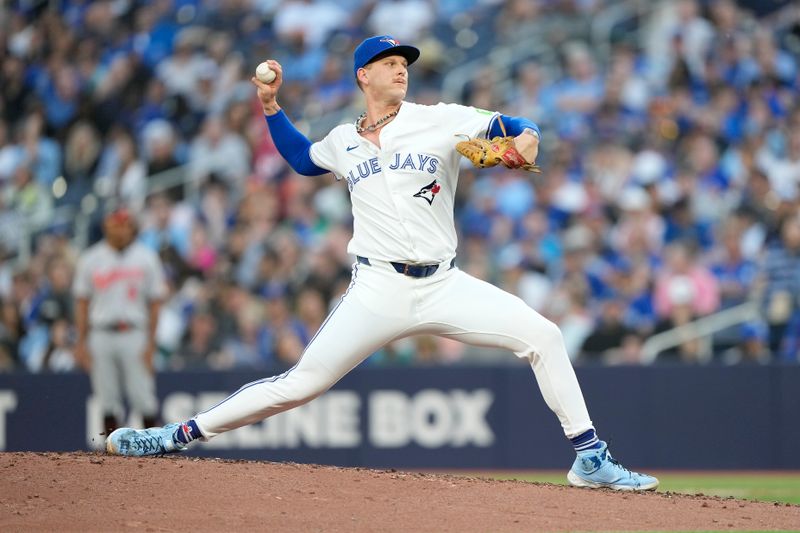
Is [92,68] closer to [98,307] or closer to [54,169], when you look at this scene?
[54,169]

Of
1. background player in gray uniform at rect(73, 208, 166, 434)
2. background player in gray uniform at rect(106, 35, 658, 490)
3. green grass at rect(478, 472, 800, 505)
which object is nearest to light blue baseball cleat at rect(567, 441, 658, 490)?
background player in gray uniform at rect(106, 35, 658, 490)

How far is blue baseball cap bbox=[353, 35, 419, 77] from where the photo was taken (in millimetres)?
6566

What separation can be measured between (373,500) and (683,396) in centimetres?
671

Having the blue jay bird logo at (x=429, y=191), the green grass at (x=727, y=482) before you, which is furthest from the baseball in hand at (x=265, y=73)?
the green grass at (x=727, y=482)

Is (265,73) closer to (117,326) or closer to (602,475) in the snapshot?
(602,475)

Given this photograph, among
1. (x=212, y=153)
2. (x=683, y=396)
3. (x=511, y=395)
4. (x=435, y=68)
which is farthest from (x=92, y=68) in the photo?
(x=683, y=396)

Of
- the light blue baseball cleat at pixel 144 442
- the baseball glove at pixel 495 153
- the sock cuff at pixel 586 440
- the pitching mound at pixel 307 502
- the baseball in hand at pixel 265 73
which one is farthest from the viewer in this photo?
the light blue baseball cleat at pixel 144 442

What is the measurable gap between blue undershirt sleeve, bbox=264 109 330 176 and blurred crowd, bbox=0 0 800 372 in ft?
19.3

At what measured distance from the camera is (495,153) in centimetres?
612

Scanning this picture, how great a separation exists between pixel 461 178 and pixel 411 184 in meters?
7.97

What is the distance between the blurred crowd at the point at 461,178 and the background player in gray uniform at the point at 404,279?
→ 6247 mm

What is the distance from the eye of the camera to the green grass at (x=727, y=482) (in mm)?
10203

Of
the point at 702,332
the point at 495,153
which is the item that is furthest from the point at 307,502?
the point at 702,332

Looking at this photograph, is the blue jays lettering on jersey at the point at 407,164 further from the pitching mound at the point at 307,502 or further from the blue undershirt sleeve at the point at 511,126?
the pitching mound at the point at 307,502
